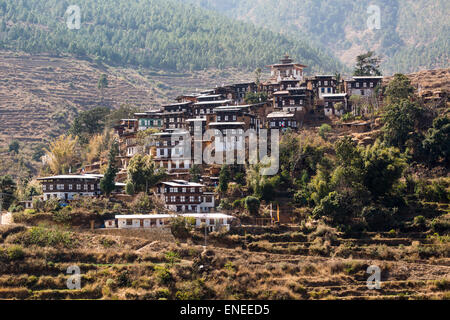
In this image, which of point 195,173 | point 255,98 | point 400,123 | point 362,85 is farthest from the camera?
point 255,98

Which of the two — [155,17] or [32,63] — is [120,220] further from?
[155,17]

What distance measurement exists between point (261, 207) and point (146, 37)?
375 ft

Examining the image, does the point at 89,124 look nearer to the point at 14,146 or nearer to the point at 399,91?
the point at 14,146

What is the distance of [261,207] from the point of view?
6041 cm

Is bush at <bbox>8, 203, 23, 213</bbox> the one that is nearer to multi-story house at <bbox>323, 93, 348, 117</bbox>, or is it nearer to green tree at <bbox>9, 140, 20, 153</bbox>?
multi-story house at <bbox>323, 93, 348, 117</bbox>

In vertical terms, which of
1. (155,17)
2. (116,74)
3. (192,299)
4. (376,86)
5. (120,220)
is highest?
(155,17)

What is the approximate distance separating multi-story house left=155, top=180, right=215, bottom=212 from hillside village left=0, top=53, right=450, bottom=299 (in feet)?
0.33

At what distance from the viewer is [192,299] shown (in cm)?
4638

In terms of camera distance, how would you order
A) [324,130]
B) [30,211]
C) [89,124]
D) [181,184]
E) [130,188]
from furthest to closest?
[89,124], [324,130], [130,188], [181,184], [30,211]

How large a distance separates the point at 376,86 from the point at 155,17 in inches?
4271

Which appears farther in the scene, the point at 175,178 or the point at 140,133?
the point at 140,133

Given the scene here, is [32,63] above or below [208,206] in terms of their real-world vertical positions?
above

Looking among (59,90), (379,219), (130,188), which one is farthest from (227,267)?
(59,90)

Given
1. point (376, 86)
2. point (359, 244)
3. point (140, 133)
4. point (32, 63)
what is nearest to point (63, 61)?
point (32, 63)
